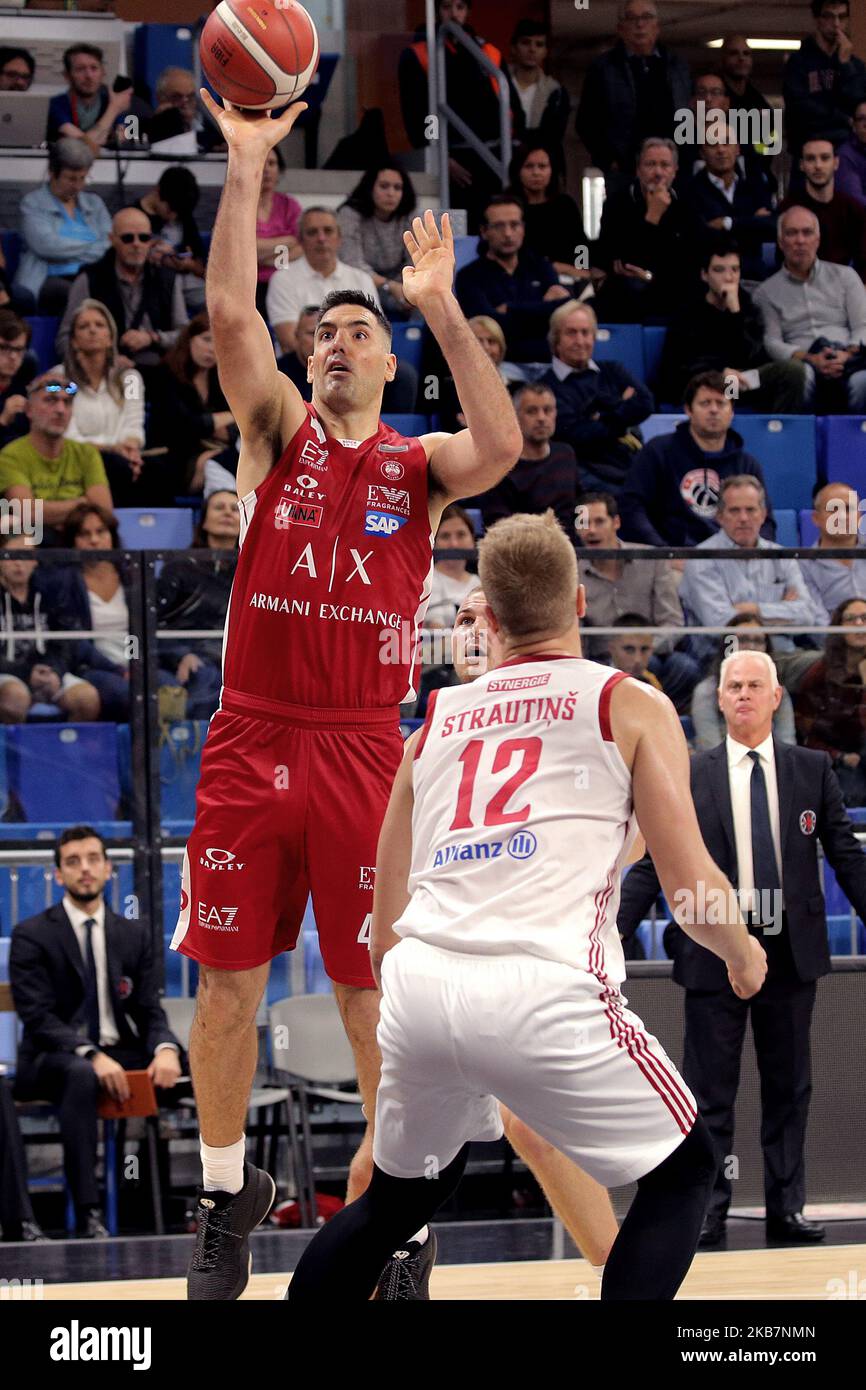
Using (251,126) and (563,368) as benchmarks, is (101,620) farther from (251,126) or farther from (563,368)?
(563,368)

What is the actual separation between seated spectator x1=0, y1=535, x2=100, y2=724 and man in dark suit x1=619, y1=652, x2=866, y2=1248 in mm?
2232

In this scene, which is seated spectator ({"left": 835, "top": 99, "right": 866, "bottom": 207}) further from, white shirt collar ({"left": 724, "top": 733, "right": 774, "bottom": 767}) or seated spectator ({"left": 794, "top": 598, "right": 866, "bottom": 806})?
white shirt collar ({"left": 724, "top": 733, "right": 774, "bottom": 767})

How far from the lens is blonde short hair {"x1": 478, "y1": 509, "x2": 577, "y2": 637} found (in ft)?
10.6

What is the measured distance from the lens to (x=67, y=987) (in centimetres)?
668

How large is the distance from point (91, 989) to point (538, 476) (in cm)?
317

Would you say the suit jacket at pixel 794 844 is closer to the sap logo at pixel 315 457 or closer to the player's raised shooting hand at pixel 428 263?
the sap logo at pixel 315 457

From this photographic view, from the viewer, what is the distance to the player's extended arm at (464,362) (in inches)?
151

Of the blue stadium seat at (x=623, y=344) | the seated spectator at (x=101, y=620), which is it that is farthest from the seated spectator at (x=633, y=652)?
the blue stadium seat at (x=623, y=344)

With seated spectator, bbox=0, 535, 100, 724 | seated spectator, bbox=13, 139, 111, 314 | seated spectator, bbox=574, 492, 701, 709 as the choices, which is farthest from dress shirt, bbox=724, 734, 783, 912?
seated spectator, bbox=13, 139, 111, 314

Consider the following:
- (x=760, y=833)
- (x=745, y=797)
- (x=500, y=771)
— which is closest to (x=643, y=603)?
(x=745, y=797)

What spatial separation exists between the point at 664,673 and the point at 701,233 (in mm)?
4657
